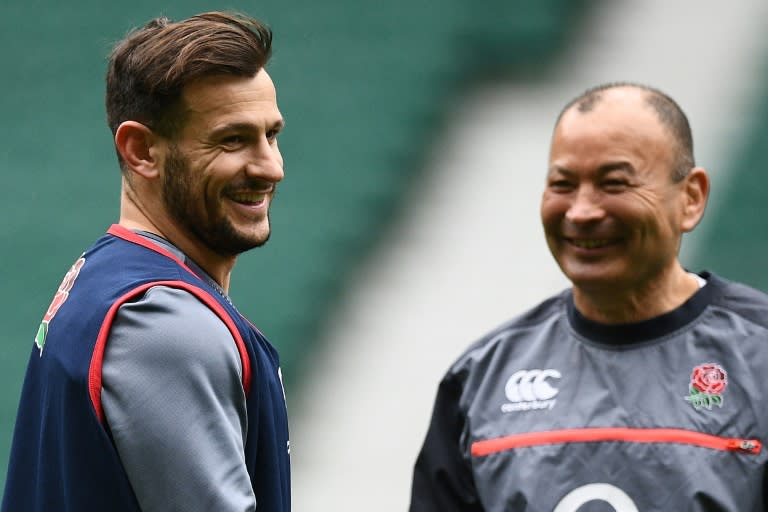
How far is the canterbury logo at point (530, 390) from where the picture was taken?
1.97 m

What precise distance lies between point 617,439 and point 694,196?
1.32ft

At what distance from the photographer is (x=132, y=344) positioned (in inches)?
54.7

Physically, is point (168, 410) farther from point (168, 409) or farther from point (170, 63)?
point (170, 63)

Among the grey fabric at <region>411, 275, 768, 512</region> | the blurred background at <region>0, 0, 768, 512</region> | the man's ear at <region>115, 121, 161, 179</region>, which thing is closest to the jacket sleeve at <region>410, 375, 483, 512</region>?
the grey fabric at <region>411, 275, 768, 512</region>

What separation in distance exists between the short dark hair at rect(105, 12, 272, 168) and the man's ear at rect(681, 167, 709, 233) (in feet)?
2.39

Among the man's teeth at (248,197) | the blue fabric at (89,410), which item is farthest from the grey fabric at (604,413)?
the man's teeth at (248,197)

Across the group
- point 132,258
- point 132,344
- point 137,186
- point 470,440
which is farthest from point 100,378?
point 470,440

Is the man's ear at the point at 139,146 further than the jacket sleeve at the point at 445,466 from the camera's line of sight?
No

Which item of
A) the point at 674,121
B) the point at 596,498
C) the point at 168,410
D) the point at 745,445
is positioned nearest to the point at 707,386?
the point at 745,445

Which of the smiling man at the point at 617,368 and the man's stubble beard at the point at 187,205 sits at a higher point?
the man's stubble beard at the point at 187,205

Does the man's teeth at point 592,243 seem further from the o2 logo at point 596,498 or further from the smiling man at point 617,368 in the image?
the o2 logo at point 596,498

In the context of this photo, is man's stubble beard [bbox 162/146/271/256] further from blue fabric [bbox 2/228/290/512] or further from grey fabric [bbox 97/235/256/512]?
grey fabric [bbox 97/235/256/512]

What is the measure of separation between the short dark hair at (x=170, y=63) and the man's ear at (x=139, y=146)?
12 mm

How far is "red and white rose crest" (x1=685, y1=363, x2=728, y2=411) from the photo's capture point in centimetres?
185
